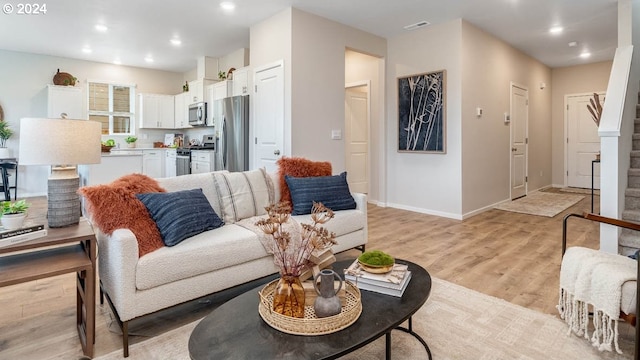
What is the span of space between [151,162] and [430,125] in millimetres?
5738

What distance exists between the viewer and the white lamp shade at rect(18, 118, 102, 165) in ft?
6.26

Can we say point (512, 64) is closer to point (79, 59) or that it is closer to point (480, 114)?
point (480, 114)

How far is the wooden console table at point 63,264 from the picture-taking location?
1649 mm

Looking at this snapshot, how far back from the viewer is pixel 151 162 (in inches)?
297

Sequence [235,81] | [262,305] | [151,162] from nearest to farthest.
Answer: [262,305]
[235,81]
[151,162]

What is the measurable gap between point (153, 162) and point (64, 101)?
1.94 metres

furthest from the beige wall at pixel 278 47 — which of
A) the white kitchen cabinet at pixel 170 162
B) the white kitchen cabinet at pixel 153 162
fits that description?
the white kitchen cabinet at pixel 153 162

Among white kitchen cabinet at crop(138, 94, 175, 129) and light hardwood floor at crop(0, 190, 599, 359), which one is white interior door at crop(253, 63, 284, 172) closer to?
light hardwood floor at crop(0, 190, 599, 359)

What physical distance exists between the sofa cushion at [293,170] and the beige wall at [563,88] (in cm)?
716

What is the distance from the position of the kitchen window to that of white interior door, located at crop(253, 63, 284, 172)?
4.45 metres

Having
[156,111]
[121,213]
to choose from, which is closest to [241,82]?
[156,111]

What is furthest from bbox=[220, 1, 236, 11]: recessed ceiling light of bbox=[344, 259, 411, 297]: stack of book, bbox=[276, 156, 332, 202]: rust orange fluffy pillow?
bbox=[344, 259, 411, 297]: stack of book

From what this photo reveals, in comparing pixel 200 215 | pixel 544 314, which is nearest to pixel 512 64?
pixel 544 314

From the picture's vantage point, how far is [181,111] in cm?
779
